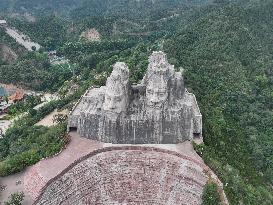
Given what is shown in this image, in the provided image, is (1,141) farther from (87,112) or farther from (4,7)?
(4,7)

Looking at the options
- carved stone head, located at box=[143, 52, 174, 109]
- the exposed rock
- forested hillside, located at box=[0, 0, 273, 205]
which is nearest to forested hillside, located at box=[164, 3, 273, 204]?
forested hillside, located at box=[0, 0, 273, 205]

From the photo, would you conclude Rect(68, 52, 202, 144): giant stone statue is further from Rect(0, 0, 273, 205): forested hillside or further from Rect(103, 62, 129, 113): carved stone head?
Rect(0, 0, 273, 205): forested hillside

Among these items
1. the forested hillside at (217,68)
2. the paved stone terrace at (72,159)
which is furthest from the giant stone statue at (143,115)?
the forested hillside at (217,68)

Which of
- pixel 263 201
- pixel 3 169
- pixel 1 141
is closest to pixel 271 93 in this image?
pixel 263 201

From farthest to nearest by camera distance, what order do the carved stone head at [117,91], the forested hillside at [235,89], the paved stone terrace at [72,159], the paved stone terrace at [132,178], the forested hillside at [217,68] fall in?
the forested hillside at [217,68] < the forested hillside at [235,89] < the carved stone head at [117,91] < the paved stone terrace at [132,178] < the paved stone terrace at [72,159]

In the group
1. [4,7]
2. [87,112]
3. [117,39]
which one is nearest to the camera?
[87,112]

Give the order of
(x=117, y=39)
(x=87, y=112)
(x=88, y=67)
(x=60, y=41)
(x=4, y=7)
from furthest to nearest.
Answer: (x=4, y=7)
(x=60, y=41)
(x=117, y=39)
(x=88, y=67)
(x=87, y=112)

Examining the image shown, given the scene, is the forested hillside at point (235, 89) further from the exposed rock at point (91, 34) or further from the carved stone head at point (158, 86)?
the exposed rock at point (91, 34)
